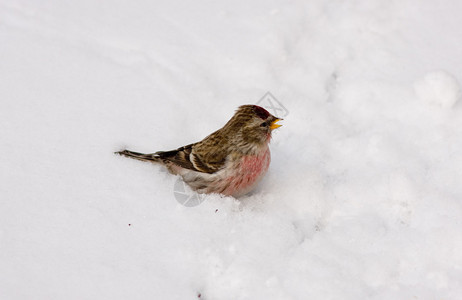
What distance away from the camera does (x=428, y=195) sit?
11.7 ft

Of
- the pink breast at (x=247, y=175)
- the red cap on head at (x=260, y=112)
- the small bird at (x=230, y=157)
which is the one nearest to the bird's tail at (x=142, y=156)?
the small bird at (x=230, y=157)

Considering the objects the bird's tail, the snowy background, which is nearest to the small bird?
the bird's tail

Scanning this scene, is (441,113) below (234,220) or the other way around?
the other way around

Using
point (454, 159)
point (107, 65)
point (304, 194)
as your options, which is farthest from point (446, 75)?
point (107, 65)

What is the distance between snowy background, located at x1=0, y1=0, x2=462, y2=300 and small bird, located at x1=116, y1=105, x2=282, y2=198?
0.11 m

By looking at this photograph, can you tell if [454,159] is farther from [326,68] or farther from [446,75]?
[326,68]

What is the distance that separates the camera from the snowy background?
123 inches

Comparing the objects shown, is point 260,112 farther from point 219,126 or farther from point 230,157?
point 219,126

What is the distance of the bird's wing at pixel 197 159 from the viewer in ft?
12.5

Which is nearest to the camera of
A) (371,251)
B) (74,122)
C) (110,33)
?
(371,251)

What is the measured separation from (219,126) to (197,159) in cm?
50

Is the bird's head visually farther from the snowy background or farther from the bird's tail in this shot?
the bird's tail

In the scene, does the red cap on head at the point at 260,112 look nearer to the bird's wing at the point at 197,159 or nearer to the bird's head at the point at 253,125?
the bird's head at the point at 253,125

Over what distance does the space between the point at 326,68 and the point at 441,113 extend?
1044 mm
